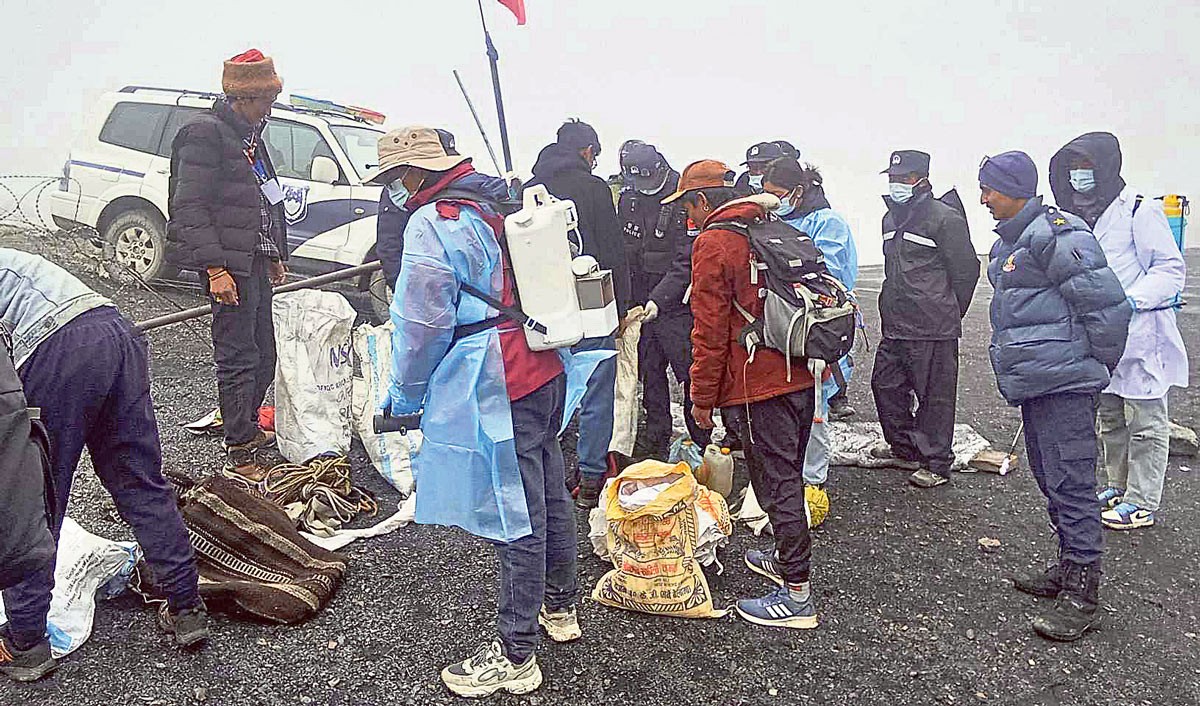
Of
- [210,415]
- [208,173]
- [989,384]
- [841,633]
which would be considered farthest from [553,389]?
[989,384]

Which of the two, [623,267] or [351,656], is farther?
[623,267]

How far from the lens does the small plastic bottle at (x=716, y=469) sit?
4270 millimetres

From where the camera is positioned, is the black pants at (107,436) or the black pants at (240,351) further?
the black pants at (240,351)

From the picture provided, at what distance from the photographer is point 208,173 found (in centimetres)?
414

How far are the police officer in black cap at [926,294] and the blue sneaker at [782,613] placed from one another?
1.76 m

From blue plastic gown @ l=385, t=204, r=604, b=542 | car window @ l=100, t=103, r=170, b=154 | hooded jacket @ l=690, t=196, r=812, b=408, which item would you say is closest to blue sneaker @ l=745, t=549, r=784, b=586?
hooded jacket @ l=690, t=196, r=812, b=408

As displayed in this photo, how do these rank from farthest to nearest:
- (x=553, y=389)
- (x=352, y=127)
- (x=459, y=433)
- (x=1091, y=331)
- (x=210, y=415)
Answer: (x=352, y=127) → (x=210, y=415) → (x=1091, y=331) → (x=553, y=389) → (x=459, y=433)

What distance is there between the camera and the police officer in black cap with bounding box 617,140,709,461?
15.2 ft

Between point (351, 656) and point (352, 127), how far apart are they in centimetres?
628

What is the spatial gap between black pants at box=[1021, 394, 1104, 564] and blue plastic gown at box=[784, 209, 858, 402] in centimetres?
139

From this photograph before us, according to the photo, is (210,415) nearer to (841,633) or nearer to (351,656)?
(351,656)

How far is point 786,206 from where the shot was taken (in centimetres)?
418

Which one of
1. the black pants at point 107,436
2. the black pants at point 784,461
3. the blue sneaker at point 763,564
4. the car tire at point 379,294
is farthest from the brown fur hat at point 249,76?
the car tire at point 379,294

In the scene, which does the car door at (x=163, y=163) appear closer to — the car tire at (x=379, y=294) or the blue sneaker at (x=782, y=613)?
the car tire at (x=379, y=294)
